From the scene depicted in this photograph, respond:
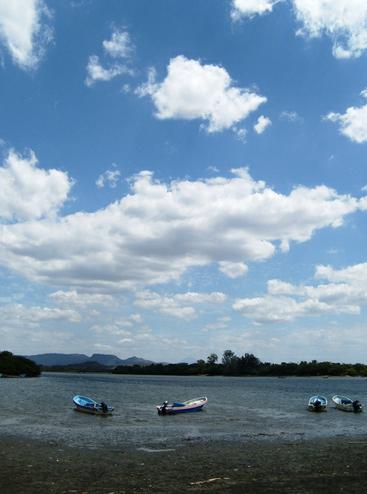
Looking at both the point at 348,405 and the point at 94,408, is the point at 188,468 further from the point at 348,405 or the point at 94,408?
the point at 348,405

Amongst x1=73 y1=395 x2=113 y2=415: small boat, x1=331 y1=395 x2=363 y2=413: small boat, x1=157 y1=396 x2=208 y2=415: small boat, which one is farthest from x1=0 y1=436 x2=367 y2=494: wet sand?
x1=331 y1=395 x2=363 y2=413: small boat

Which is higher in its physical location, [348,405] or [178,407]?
[348,405]

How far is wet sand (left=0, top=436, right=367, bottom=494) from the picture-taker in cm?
1748

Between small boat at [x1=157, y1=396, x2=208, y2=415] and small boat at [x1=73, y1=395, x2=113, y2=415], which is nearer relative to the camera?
small boat at [x1=73, y1=395, x2=113, y2=415]

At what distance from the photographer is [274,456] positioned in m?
25.6

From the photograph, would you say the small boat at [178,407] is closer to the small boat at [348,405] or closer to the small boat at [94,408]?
the small boat at [94,408]

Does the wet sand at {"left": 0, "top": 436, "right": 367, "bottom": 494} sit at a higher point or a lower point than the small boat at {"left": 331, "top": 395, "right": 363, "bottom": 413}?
lower

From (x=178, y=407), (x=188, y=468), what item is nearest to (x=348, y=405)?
(x=178, y=407)

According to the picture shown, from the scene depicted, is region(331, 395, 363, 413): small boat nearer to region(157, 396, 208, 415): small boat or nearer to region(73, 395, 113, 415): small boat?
region(157, 396, 208, 415): small boat

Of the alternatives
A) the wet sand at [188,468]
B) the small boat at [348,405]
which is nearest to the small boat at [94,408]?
the wet sand at [188,468]

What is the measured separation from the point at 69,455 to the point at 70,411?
108ft

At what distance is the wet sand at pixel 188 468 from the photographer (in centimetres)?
1748

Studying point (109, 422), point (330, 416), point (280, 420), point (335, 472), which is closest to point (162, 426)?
point (109, 422)

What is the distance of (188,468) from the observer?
867 inches
